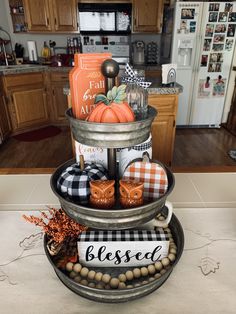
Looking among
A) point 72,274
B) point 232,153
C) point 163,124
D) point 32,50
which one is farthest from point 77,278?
point 32,50

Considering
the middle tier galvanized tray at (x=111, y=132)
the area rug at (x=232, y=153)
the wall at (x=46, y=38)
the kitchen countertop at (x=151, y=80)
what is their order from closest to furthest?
the middle tier galvanized tray at (x=111, y=132), the kitchen countertop at (x=151, y=80), the area rug at (x=232, y=153), the wall at (x=46, y=38)

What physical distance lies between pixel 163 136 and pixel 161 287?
1.70 metres

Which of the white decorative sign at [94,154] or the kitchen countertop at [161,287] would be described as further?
the white decorative sign at [94,154]

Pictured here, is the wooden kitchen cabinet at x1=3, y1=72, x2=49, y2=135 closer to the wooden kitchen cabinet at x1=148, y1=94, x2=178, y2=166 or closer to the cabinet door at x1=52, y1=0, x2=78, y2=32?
the cabinet door at x1=52, y1=0, x2=78, y2=32

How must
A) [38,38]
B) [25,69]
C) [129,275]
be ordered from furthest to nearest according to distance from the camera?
[38,38]
[25,69]
[129,275]

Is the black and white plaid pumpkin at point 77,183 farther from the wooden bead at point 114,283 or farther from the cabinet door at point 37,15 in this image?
the cabinet door at point 37,15

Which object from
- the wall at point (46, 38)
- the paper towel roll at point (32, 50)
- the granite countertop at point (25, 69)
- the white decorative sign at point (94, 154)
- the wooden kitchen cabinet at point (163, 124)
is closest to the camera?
the white decorative sign at point (94, 154)

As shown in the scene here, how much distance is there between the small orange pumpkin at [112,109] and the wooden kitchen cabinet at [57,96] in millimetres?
3254

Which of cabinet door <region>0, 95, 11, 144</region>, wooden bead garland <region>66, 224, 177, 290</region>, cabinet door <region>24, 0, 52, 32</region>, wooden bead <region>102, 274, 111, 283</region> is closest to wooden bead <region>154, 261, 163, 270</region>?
wooden bead garland <region>66, 224, 177, 290</region>

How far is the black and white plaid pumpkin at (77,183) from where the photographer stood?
550mm

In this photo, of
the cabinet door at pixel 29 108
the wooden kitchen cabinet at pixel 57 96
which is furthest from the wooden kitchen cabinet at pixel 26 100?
the wooden kitchen cabinet at pixel 57 96

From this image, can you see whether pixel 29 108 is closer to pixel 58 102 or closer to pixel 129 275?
pixel 58 102

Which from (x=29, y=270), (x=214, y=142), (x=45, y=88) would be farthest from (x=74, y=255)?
(x=45, y=88)

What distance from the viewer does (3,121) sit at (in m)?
3.22
